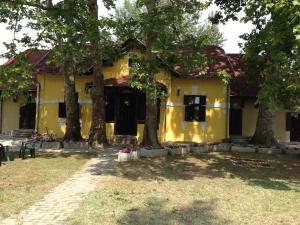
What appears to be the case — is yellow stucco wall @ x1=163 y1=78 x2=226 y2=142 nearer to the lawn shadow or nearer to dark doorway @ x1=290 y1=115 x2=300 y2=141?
dark doorway @ x1=290 y1=115 x2=300 y2=141

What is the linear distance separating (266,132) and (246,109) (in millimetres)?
3917

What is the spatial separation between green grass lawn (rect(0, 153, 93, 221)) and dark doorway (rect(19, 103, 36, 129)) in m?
10.5

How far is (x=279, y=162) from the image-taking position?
18.6m

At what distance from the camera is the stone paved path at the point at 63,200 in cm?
889

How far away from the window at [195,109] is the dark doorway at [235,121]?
2.28 metres

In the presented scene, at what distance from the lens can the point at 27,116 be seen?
29.9 meters

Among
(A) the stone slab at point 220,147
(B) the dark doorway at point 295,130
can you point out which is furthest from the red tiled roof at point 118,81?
(B) the dark doorway at point 295,130

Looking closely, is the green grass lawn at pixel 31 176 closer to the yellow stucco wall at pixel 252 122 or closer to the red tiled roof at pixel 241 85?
the red tiled roof at pixel 241 85

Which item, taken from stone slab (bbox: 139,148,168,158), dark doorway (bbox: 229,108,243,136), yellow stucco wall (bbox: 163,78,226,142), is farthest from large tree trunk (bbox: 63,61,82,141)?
dark doorway (bbox: 229,108,243,136)

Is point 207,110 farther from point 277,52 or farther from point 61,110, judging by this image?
point 277,52

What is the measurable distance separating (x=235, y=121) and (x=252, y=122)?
1.01 m

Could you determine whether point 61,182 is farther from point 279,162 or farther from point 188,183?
point 279,162

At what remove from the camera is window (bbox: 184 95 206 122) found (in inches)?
1038

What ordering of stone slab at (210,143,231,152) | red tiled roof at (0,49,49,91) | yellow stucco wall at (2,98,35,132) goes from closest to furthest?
red tiled roof at (0,49,49,91), stone slab at (210,143,231,152), yellow stucco wall at (2,98,35,132)
